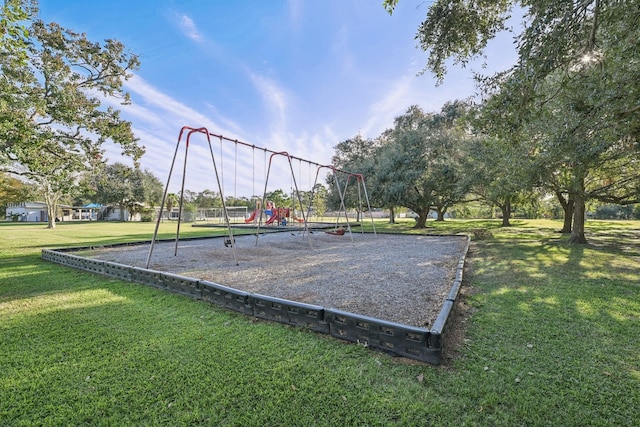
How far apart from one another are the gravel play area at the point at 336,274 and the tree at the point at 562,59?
2.31 m

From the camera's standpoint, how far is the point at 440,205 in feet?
54.4

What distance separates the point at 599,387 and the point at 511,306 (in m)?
1.61

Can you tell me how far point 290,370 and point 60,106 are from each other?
7932 mm

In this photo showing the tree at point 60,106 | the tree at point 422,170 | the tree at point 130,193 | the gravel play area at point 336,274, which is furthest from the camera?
the tree at point 130,193

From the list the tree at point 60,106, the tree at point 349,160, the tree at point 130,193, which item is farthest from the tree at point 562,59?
the tree at point 130,193

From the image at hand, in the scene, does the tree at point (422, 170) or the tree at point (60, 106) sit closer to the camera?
the tree at point (60, 106)

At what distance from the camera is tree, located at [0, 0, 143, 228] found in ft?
18.2

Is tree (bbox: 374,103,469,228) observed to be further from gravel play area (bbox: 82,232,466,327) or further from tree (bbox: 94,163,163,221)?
tree (bbox: 94,163,163,221)

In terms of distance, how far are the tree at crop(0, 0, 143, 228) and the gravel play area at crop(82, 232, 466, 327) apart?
8.46 ft

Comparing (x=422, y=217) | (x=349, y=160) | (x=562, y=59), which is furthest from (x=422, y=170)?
(x=562, y=59)

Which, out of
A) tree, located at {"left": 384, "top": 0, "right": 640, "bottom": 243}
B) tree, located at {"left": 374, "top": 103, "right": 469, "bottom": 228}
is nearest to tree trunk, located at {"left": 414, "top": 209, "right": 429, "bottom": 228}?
tree, located at {"left": 374, "top": 103, "right": 469, "bottom": 228}

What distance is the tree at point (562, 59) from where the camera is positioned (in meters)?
2.64

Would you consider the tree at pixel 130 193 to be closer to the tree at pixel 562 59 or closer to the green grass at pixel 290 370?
the green grass at pixel 290 370

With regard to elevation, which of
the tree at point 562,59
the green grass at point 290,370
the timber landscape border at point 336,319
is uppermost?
the tree at point 562,59
